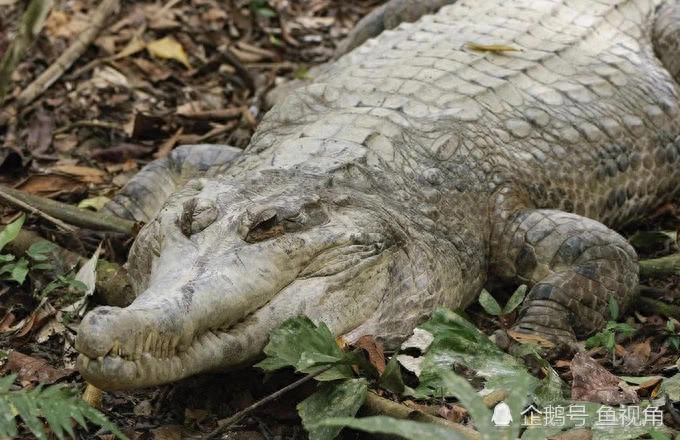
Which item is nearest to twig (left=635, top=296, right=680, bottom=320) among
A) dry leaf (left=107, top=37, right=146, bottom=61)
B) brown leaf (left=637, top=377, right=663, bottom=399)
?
brown leaf (left=637, top=377, right=663, bottom=399)

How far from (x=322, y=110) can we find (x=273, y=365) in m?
1.60

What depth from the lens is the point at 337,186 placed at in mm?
3875

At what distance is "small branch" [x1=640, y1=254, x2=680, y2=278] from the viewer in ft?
14.3

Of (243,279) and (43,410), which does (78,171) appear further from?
(43,410)

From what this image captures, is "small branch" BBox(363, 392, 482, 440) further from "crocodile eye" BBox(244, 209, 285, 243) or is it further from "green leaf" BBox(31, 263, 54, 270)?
"green leaf" BBox(31, 263, 54, 270)

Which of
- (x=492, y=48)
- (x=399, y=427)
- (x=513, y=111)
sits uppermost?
(x=399, y=427)

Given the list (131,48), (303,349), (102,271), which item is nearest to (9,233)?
(102,271)

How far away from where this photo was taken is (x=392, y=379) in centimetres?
338

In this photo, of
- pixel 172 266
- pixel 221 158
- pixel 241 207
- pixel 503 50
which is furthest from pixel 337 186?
pixel 503 50

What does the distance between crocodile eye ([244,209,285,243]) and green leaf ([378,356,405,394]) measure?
21.9 inches

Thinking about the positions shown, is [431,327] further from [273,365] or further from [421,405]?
[273,365]

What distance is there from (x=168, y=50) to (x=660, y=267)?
3584 mm

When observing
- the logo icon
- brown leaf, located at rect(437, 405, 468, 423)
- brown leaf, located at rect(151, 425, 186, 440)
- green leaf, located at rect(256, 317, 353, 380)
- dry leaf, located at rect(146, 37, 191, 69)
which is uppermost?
green leaf, located at rect(256, 317, 353, 380)

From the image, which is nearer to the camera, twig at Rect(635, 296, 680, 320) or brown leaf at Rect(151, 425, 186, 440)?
brown leaf at Rect(151, 425, 186, 440)
